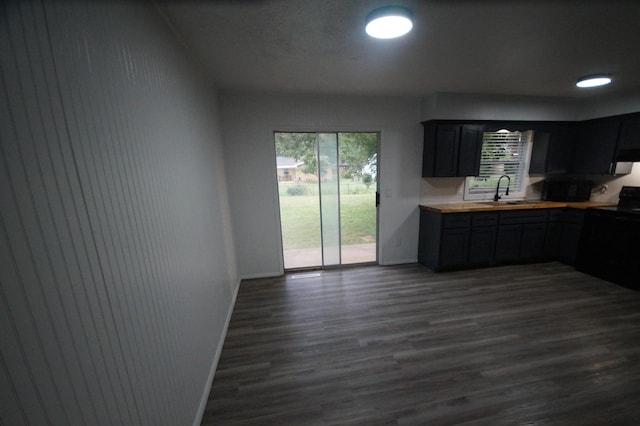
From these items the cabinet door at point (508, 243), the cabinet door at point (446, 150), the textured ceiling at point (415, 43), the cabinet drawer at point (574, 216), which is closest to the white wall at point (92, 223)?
the textured ceiling at point (415, 43)

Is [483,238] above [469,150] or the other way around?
the other way around

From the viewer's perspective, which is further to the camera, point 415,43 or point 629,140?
point 629,140

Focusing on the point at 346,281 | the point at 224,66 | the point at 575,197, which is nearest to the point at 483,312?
the point at 346,281

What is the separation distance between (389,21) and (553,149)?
4124 millimetres

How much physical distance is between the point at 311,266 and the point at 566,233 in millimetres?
4119

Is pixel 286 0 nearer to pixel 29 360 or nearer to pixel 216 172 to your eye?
pixel 216 172

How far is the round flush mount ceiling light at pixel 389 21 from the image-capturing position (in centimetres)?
141

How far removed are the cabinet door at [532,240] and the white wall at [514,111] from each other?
1071 millimetres

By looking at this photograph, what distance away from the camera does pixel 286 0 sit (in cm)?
134

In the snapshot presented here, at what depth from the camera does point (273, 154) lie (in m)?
3.19

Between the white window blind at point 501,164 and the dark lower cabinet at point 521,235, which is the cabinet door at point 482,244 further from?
the white window blind at point 501,164

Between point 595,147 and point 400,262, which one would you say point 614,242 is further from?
point 400,262

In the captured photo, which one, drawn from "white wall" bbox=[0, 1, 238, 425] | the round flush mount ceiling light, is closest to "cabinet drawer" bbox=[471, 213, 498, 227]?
the round flush mount ceiling light

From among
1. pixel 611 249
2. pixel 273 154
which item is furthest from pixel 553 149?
pixel 273 154
